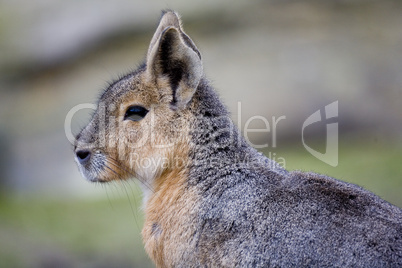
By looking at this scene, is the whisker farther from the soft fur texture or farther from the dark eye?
the dark eye

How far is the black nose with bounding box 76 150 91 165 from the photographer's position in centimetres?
425

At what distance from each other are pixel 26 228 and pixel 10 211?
1001 mm

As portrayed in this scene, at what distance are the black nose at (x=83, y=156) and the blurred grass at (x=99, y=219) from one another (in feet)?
8.84

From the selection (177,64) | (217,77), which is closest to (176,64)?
(177,64)

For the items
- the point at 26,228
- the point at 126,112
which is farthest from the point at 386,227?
the point at 26,228

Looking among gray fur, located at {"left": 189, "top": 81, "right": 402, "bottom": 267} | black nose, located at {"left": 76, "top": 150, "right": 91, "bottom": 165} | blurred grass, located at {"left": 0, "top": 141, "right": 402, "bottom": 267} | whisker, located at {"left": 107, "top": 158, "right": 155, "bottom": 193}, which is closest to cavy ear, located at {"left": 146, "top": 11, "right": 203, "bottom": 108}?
gray fur, located at {"left": 189, "top": 81, "right": 402, "bottom": 267}

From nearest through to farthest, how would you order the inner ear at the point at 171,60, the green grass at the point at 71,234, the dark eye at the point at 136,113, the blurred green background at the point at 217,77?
the inner ear at the point at 171,60 < the dark eye at the point at 136,113 < the green grass at the point at 71,234 < the blurred green background at the point at 217,77

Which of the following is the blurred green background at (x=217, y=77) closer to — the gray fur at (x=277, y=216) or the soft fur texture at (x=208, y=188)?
the soft fur texture at (x=208, y=188)

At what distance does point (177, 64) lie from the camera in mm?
4070

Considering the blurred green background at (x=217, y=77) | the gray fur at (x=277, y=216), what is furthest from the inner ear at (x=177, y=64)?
the blurred green background at (x=217, y=77)

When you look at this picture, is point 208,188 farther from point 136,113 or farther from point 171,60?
point 171,60

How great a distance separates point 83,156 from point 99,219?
4.80 meters

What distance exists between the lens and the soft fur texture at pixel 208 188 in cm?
347

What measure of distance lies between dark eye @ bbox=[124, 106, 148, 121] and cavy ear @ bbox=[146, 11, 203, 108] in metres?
0.20
